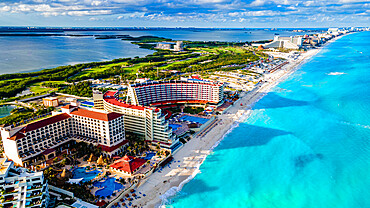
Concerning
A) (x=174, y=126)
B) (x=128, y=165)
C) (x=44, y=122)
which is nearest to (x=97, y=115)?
(x=44, y=122)

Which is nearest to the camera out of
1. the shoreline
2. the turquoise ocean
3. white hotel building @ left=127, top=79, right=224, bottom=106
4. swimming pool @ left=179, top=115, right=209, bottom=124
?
the shoreline

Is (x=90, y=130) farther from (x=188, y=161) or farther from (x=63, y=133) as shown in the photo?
(x=188, y=161)

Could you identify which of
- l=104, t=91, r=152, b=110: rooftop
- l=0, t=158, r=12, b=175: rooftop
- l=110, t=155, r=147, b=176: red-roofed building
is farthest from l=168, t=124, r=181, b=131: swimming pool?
l=0, t=158, r=12, b=175: rooftop

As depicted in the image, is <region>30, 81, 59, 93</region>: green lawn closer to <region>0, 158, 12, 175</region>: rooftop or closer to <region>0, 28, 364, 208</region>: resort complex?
<region>0, 28, 364, 208</region>: resort complex

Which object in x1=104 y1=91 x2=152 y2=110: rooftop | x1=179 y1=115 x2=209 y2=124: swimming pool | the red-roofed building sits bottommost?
the red-roofed building

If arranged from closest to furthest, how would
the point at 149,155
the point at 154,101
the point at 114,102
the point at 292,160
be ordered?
1. the point at 149,155
2. the point at 292,160
3. the point at 114,102
4. the point at 154,101
